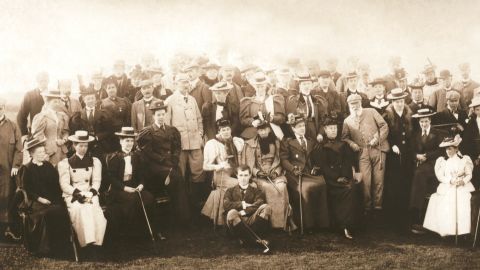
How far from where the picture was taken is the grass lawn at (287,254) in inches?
201

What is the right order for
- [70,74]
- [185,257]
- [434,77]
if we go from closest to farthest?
[185,257] < [70,74] < [434,77]

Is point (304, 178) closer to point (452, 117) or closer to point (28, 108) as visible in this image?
point (452, 117)

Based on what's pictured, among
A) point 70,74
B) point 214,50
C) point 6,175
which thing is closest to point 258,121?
point 214,50

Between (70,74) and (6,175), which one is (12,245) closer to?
(6,175)

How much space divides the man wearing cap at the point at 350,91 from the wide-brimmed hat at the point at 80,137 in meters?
2.75

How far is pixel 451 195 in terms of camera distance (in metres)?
5.68

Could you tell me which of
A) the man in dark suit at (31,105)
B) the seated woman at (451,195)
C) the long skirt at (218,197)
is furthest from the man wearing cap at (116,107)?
the seated woman at (451,195)

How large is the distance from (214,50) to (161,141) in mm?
1131

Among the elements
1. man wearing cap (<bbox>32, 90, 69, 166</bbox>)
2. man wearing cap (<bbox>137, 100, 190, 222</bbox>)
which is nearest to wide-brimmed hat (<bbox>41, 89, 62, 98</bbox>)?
man wearing cap (<bbox>32, 90, 69, 166</bbox>)

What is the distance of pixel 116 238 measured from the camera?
5203 millimetres

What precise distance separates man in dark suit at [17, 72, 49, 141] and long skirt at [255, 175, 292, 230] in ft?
7.78

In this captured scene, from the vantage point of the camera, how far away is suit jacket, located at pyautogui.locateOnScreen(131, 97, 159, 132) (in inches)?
220

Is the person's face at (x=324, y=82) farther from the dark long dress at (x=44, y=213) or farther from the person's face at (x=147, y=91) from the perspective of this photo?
the dark long dress at (x=44, y=213)

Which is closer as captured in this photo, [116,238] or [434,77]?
[116,238]
